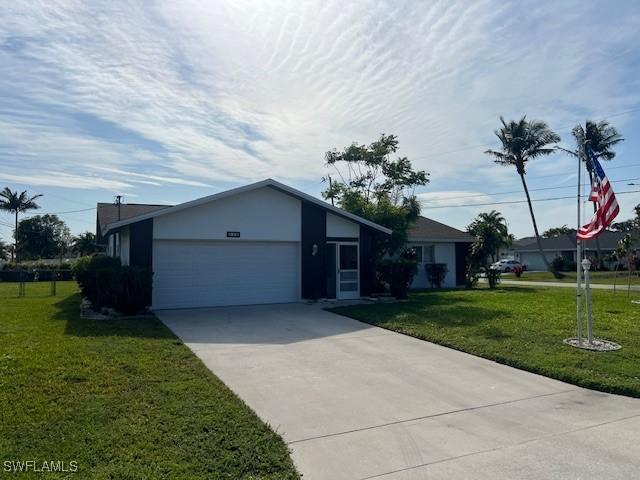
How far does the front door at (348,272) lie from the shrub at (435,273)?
7.54 meters

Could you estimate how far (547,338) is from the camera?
912 centimetres

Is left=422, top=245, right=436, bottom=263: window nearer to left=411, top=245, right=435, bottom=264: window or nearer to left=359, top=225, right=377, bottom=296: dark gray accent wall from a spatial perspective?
left=411, top=245, right=435, bottom=264: window

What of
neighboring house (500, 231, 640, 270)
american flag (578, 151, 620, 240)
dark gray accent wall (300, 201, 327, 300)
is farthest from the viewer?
neighboring house (500, 231, 640, 270)

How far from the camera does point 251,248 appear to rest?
1498cm

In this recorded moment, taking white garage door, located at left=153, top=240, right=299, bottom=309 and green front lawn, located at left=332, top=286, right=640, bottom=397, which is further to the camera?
white garage door, located at left=153, top=240, right=299, bottom=309

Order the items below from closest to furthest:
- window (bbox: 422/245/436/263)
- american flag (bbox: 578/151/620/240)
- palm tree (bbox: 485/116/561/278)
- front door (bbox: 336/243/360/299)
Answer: american flag (bbox: 578/151/620/240) < front door (bbox: 336/243/360/299) < window (bbox: 422/245/436/263) < palm tree (bbox: 485/116/561/278)

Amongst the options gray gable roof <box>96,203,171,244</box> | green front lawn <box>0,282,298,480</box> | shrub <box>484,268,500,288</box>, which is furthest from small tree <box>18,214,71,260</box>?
green front lawn <box>0,282,298,480</box>

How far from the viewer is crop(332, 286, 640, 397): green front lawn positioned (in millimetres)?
6977

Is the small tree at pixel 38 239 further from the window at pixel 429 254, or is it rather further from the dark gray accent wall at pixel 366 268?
the dark gray accent wall at pixel 366 268

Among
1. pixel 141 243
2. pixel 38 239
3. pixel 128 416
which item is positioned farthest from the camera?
pixel 38 239

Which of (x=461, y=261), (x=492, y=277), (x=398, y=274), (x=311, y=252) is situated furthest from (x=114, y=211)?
(x=492, y=277)

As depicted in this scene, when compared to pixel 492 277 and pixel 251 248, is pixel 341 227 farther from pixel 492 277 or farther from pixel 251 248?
pixel 492 277

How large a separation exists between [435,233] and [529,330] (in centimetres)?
1423

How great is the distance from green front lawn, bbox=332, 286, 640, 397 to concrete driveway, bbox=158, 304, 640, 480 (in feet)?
1.25
